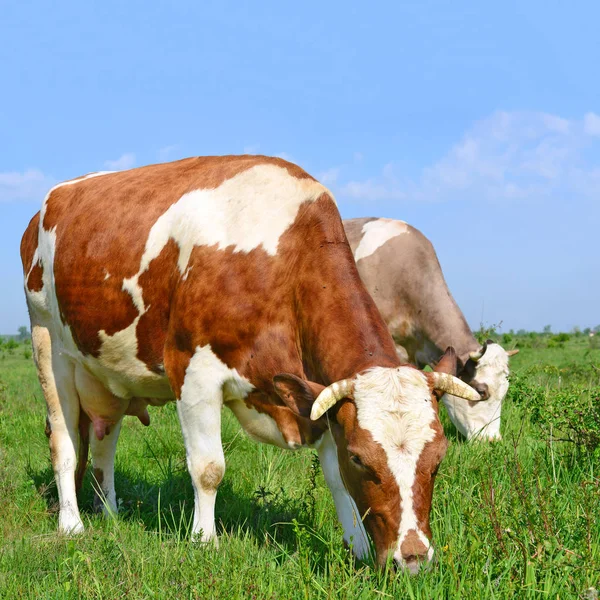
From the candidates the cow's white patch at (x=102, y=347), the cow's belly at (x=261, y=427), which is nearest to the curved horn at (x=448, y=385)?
the cow's belly at (x=261, y=427)

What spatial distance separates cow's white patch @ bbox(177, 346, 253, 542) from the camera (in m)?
4.57

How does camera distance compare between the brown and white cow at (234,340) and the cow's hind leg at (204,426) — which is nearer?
the brown and white cow at (234,340)

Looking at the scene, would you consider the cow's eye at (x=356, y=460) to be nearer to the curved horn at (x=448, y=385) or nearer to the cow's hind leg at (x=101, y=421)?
the curved horn at (x=448, y=385)

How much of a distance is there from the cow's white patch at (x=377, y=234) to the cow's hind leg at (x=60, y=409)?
4476mm

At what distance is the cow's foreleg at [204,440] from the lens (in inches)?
181

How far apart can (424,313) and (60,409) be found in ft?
15.3

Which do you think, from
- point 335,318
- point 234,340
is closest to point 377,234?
point 234,340

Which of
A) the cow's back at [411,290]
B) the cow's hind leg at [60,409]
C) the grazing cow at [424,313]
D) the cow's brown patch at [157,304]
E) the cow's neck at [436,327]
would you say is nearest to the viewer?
the cow's brown patch at [157,304]

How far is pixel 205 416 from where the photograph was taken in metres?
4.62

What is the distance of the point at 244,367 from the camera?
14.8 feet

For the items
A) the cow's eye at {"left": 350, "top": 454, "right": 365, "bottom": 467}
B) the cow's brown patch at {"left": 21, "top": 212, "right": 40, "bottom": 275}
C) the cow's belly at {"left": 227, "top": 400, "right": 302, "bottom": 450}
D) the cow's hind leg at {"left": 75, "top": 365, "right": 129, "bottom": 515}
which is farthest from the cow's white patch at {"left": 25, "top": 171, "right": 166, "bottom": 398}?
the cow's eye at {"left": 350, "top": 454, "right": 365, "bottom": 467}

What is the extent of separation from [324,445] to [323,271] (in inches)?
Result: 41.3

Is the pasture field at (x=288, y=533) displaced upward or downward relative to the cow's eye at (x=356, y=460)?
downward

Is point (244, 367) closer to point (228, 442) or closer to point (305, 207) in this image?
point (305, 207)
